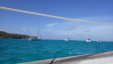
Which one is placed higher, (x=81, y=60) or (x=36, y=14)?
(x=36, y=14)

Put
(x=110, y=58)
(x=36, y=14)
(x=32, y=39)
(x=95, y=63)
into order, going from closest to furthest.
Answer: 1. (x=36, y=14)
2. (x=95, y=63)
3. (x=110, y=58)
4. (x=32, y=39)

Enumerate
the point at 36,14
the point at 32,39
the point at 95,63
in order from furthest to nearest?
the point at 32,39 < the point at 95,63 < the point at 36,14

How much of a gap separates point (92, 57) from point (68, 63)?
0.34 metres

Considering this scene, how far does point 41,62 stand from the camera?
5.87 ft

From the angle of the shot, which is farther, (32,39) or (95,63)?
(32,39)

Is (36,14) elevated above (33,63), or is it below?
above

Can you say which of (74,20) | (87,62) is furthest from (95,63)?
(74,20)

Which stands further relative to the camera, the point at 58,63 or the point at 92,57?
the point at 92,57

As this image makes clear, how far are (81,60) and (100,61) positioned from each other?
18 centimetres

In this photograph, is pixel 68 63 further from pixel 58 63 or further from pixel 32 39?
pixel 32 39

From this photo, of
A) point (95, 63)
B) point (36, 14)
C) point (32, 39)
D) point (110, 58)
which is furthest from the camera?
point (32, 39)

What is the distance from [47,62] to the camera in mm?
1793

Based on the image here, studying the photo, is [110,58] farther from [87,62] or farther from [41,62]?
[41,62]

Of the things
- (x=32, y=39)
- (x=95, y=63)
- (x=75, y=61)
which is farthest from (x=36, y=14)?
(x=32, y=39)
